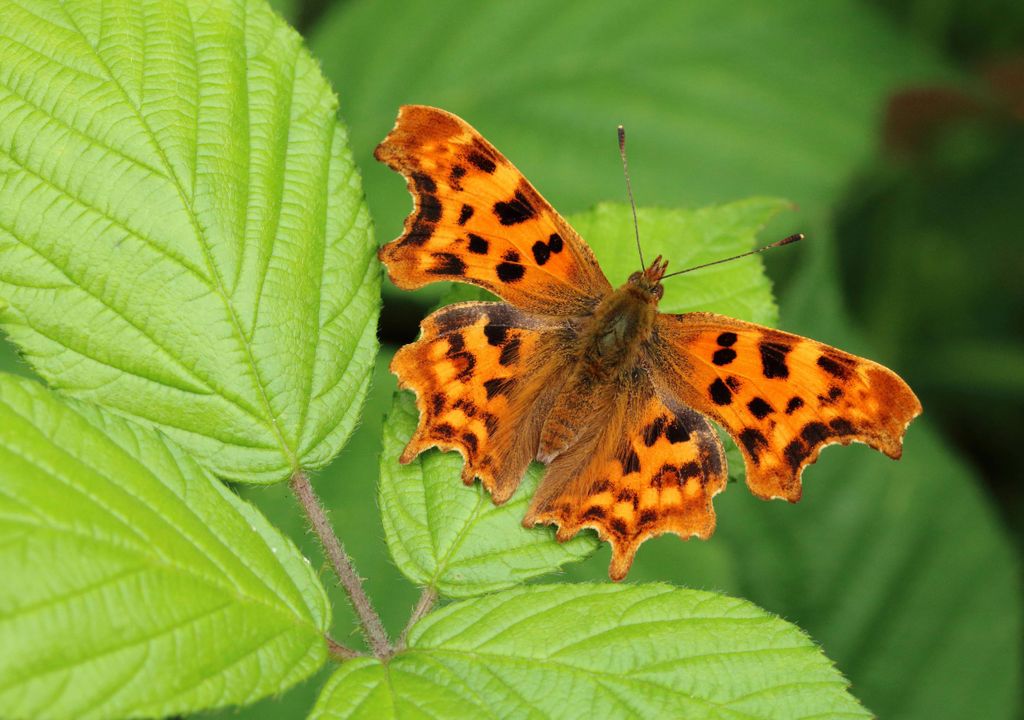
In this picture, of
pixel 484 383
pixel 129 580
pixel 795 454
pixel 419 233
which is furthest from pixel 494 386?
pixel 129 580

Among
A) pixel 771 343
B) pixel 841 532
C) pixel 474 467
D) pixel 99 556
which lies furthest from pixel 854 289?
pixel 99 556

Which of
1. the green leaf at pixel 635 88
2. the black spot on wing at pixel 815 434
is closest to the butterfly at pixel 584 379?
the black spot on wing at pixel 815 434

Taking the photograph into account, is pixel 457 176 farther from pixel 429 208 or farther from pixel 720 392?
pixel 720 392

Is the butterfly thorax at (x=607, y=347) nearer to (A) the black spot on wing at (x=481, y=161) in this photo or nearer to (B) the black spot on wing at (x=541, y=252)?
(B) the black spot on wing at (x=541, y=252)

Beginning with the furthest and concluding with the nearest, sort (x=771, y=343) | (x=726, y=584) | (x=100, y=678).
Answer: (x=726, y=584) → (x=771, y=343) → (x=100, y=678)

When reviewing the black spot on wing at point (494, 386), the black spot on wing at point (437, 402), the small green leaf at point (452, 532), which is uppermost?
the black spot on wing at point (494, 386)

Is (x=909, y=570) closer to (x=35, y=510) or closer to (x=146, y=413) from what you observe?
(x=146, y=413)
